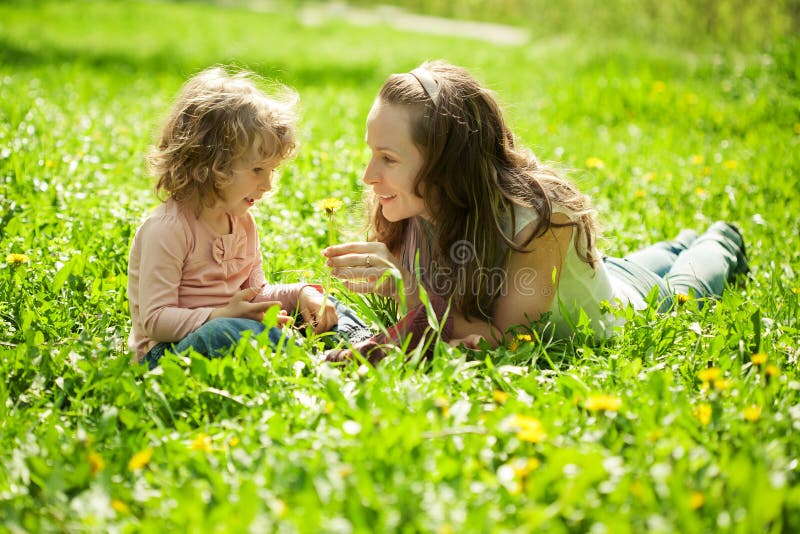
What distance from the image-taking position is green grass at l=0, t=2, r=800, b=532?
1.59 meters

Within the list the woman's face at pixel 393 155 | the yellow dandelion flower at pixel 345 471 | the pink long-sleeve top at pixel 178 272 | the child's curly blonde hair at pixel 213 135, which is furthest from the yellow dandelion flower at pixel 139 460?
the woman's face at pixel 393 155

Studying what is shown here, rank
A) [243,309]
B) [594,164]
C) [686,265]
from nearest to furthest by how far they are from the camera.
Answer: [243,309] < [686,265] < [594,164]

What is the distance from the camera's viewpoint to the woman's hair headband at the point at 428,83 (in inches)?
101

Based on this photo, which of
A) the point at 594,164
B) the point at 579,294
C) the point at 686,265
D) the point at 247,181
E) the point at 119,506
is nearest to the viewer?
the point at 119,506

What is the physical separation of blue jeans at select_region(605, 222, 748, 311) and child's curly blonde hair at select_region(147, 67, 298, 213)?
57.5 inches

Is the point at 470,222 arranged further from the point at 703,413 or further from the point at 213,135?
the point at 703,413

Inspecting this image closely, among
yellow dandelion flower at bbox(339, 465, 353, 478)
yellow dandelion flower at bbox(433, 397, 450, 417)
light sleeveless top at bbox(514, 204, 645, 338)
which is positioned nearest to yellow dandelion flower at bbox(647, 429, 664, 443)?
yellow dandelion flower at bbox(433, 397, 450, 417)

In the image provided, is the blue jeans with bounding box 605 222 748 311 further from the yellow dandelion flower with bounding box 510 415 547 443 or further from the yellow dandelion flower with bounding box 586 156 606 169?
the yellow dandelion flower with bounding box 510 415 547 443

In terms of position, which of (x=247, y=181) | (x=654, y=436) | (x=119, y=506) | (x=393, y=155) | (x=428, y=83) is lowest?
(x=119, y=506)

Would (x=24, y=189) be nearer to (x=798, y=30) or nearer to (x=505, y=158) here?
(x=505, y=158)

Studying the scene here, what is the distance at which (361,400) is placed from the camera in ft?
6.20

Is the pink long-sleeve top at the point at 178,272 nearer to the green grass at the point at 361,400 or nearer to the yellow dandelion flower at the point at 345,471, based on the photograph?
the green grass at the point at 361,400

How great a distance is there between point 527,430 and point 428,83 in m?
1.25

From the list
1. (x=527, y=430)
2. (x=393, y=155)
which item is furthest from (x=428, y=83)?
(x=527, y=430)
